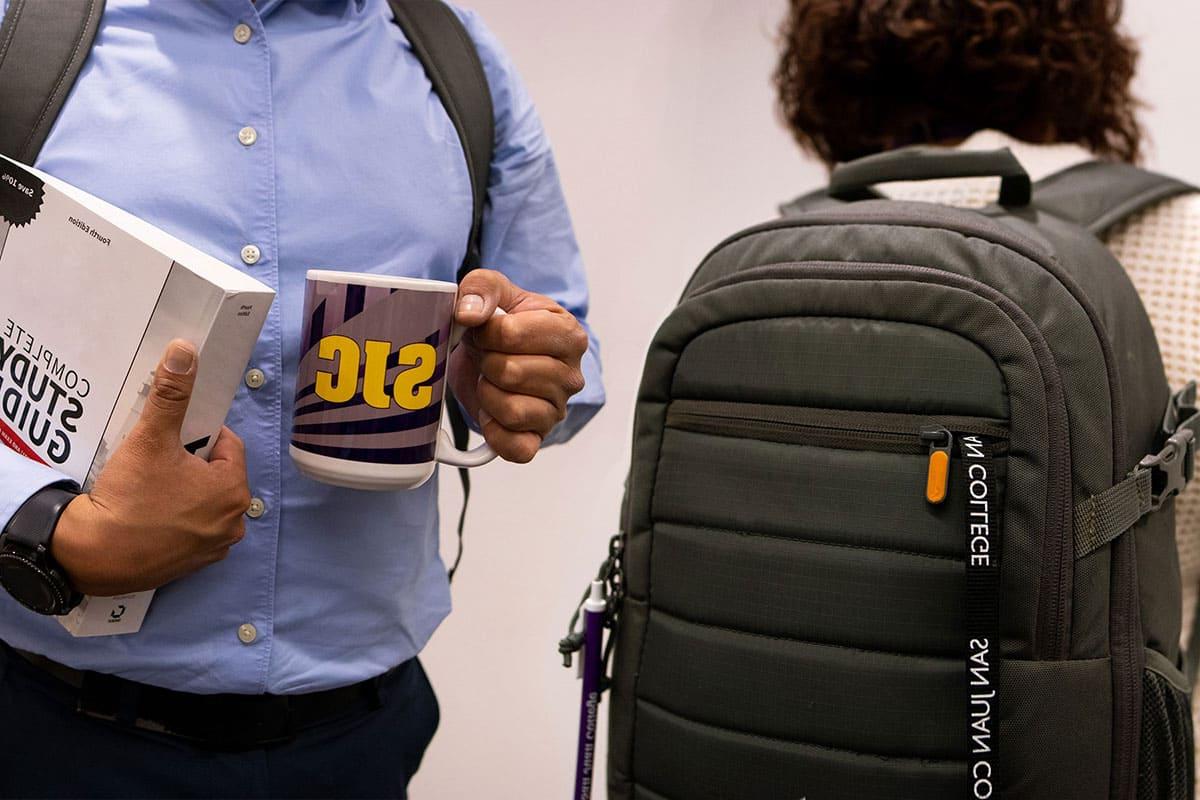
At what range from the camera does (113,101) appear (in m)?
A: 0.69

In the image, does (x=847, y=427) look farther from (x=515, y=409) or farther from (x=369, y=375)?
(x=369, y=375)

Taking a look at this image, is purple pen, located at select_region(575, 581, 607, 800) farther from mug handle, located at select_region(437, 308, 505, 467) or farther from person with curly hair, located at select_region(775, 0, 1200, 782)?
person with curly hair, located at select_region(775, 0, 1200, 782)

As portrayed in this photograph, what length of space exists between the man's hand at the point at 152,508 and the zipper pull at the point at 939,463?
426mm

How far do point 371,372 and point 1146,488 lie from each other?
0.53 m

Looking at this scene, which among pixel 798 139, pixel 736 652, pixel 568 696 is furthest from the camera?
pixel 568 696

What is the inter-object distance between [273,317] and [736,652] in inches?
15.4

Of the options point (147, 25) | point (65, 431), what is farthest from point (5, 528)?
point (147, 25)

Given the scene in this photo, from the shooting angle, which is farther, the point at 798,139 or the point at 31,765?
the point at 798,139

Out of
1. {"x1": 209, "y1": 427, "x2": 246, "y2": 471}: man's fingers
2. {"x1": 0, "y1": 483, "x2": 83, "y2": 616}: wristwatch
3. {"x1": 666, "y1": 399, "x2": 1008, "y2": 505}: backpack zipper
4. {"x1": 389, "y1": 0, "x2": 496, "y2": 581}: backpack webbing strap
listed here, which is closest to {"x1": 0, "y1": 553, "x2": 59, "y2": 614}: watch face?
{"x1": 0, "y1": 483, "x2": 83, "y2": 616}: wristwatch

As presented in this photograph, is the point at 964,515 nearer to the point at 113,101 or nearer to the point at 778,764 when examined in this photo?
the point at 778,764

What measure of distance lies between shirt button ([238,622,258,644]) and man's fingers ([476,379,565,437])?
0.63 ft

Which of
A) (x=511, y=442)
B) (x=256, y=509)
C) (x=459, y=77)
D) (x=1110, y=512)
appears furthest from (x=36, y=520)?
(x=1110, y=512)

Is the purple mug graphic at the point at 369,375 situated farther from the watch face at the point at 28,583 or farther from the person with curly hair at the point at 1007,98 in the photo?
the person with curly hair at the point at 1007,98

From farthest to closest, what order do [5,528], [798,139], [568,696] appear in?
1. [568,696]
2. [798,139]
3. [5,528]
